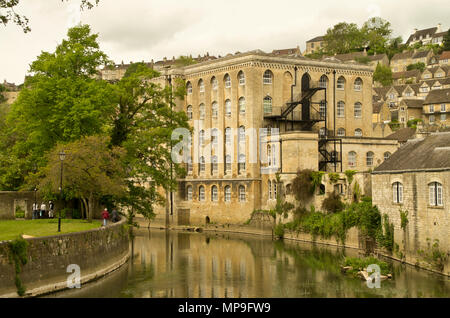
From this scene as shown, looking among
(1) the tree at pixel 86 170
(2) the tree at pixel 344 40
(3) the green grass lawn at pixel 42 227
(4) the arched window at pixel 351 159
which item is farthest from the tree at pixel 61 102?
(2) the tree at pixel 344 40

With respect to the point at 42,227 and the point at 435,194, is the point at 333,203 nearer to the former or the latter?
the point at 435,194

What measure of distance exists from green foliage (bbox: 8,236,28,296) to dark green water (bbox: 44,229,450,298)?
2.50 m

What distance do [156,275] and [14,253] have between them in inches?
398

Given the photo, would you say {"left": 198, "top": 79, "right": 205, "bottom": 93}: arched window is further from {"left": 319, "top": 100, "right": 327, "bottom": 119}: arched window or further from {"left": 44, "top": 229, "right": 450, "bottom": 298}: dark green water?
{"left": 44, "top": 229, "right": 450, "bottom": 298}: dark green water

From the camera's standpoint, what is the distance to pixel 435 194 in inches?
1225

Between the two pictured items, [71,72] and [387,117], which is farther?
[387,117]

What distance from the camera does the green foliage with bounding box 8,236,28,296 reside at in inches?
958

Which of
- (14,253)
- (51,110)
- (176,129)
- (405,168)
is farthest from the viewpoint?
(176,129)

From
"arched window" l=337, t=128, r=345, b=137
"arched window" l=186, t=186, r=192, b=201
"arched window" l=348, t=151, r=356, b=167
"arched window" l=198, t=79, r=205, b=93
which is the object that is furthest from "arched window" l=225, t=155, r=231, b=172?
"arched window" l=348, t=151, r=356, b=167

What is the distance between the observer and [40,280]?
26078mm

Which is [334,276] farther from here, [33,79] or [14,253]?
[33,79]

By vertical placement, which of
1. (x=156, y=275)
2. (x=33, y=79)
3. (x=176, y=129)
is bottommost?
(x=156, y=275)

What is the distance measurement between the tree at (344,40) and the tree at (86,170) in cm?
11188
